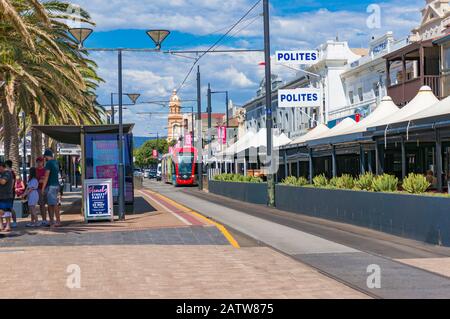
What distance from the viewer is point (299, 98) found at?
107ft

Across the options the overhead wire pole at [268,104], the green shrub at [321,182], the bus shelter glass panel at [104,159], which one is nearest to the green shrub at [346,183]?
the green shrub at [321,182]

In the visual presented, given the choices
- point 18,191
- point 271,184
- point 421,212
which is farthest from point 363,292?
point 271,184

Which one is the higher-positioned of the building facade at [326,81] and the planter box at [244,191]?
the building facade at [326,81]

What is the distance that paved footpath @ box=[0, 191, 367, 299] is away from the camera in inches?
349

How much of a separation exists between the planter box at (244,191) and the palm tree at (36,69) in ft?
30.2

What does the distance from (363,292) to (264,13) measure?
21435mm

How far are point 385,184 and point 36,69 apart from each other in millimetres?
12902

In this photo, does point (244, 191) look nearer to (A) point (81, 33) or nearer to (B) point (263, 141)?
(B) point (263, 141)

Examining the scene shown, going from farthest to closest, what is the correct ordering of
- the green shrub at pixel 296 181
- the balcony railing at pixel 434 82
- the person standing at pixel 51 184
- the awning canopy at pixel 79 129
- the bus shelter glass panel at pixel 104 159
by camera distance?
the balcony railing at pixel 434 82 < the green shrub at pixel 296 181 < the bus shelter glass panel at pixel 104 159 < the awning canopy at pixel 79 129 < the person standing at pixel 51 184

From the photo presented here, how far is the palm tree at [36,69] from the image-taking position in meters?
20.6

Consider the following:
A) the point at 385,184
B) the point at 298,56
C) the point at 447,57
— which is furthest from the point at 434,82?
the point at 385,184

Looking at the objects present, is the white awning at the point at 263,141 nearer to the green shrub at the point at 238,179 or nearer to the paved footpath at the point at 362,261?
the green shrub at the point at 238,179

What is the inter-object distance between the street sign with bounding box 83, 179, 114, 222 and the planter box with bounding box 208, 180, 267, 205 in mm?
13000
